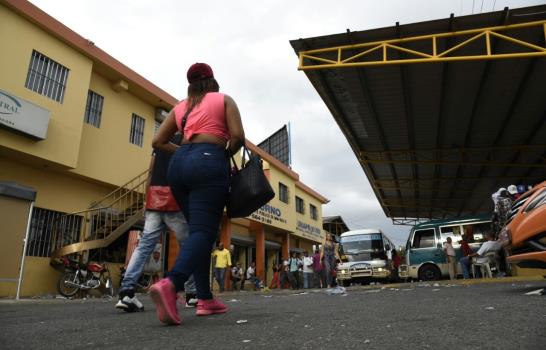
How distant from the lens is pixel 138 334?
7.77 ft

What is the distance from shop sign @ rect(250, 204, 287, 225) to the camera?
68.0 ft

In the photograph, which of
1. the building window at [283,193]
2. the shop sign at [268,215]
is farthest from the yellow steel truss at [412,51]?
the building window at [283,193]

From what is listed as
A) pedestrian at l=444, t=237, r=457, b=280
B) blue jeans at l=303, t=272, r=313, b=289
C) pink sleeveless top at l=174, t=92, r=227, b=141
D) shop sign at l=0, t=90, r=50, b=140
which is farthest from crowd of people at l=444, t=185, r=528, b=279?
shop sign at l=0, t=90, r=50, b=140

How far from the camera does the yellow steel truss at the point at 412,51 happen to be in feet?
27.5

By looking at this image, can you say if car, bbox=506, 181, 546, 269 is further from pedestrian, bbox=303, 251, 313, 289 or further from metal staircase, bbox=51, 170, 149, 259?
pedestrian, bbox=303, 251, 313, 289

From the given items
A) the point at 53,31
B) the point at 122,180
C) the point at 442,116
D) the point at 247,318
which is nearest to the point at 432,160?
the point at 442,116

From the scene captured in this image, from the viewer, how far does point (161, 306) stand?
8.27ft

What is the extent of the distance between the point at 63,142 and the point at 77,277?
11.8ft

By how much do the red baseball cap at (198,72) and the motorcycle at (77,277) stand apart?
29.8ft

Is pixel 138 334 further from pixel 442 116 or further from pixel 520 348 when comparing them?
pixel 442 116

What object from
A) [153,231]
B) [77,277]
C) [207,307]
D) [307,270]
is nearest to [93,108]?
[77,277]

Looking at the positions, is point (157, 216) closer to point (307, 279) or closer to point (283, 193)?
point (307, 279)

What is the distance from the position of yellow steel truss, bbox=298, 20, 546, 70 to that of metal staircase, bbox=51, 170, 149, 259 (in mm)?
5825

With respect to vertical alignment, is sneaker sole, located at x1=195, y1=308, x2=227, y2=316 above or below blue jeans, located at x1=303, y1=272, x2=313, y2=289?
below
